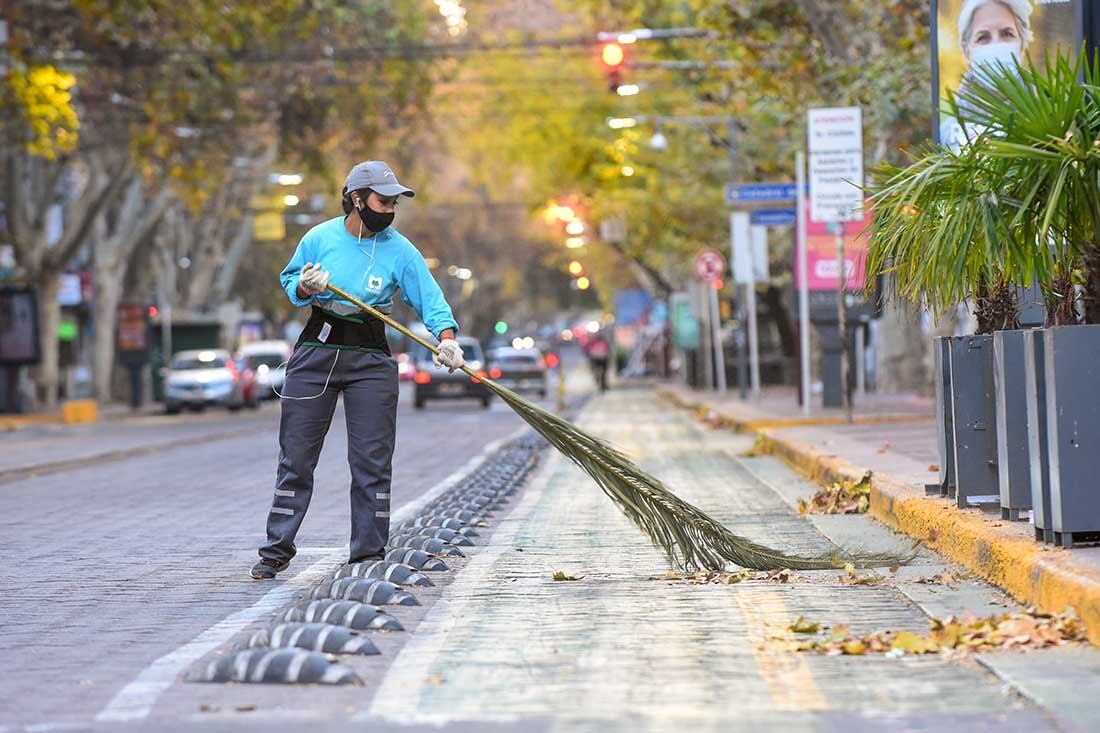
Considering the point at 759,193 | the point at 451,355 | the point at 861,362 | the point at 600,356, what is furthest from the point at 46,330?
the point at 451,355

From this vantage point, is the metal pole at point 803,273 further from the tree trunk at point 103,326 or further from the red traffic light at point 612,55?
the tree trunk at point 103,326

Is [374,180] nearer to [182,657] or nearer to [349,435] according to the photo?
[349,435]

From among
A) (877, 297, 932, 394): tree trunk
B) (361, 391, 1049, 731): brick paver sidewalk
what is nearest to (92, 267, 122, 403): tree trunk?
(877, 297, 932, 394): tree trunk

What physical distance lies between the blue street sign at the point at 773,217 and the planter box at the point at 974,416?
1846 centimetres

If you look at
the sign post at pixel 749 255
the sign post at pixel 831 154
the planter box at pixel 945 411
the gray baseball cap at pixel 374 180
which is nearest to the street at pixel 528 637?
the planter box at pixel 945 411

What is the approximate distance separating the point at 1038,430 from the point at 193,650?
358 centimetres

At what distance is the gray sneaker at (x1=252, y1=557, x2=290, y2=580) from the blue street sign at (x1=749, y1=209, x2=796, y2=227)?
775 inches

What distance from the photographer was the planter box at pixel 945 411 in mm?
10398

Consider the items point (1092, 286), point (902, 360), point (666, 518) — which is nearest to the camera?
point (1092, 286)

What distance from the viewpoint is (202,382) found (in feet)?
151

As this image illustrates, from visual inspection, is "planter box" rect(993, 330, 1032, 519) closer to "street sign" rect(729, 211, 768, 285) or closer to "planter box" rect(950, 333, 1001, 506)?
"planter box" rect(950, 333, 1001, 506)

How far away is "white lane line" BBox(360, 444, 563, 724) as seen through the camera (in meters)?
5.86

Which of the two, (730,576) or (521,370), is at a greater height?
(521,370)

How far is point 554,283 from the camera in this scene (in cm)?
12188
